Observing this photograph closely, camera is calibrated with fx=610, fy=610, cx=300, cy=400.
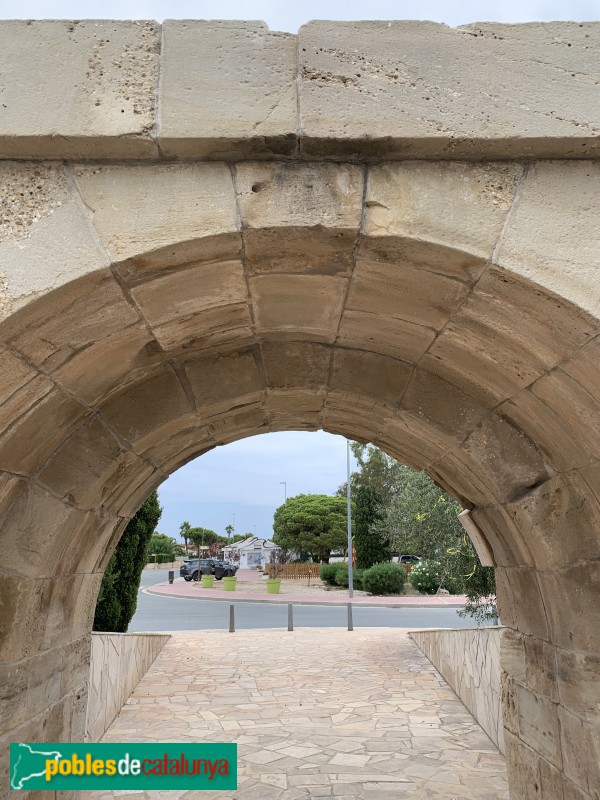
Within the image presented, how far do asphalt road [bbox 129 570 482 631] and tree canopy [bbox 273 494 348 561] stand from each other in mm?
13578

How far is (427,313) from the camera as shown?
227cm

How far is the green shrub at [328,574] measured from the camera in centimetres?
2913

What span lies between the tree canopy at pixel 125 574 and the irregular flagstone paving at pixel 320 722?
0.93 metres

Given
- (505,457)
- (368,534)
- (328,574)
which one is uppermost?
(368,534)

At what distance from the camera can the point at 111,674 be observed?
20.3 feet

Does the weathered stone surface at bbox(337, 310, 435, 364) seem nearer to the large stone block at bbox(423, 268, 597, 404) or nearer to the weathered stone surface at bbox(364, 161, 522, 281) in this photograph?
the large stone block at bbox(423, 268, 597, 404)

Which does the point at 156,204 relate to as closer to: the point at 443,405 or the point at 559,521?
the point at 443,405

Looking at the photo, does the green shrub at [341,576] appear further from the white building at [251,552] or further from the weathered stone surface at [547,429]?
the white building at [251,552]

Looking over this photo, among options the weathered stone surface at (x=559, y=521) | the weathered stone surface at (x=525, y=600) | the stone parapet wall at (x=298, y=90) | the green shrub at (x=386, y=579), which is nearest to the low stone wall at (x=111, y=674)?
the weathered stone surface at (x=525, y=600)

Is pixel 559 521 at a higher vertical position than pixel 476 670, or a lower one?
higher

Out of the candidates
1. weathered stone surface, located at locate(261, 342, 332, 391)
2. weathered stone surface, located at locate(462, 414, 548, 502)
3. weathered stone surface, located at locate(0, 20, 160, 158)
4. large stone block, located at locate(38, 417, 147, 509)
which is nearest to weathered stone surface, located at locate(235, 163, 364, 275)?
weathered stone surface, located at locate(0, 20, 160, 158)

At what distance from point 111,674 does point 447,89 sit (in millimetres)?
6123

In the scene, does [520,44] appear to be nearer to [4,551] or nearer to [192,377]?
[192,377]

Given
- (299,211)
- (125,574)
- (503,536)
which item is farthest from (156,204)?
(125,574)
